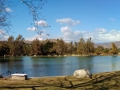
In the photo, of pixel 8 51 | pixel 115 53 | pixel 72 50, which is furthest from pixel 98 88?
pixel 115 53

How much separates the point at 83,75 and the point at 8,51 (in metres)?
97.1

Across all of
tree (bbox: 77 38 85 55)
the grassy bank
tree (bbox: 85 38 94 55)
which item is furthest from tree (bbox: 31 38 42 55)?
the grassy bank

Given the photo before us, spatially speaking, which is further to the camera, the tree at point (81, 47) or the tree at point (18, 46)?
the tree at point (81, 47)

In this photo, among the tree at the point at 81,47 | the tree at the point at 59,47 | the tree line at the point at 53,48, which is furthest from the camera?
the tree at the point at 81,47

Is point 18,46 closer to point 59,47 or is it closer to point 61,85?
point 59,47

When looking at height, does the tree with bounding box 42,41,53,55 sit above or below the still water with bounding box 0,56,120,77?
above

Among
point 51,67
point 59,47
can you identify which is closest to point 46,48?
point 59,47

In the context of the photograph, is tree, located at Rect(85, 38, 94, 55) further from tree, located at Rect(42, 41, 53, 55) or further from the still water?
the still water

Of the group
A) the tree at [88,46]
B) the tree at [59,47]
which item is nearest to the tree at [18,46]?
the tree at [59,47]

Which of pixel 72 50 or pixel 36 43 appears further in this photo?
pixel 72 50

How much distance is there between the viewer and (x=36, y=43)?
4557 inches

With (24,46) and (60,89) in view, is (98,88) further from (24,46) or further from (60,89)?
(24,46)

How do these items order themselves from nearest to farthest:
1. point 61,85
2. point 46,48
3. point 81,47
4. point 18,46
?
point 61,85 → point 18,46 → point 46,48 → point 81,47

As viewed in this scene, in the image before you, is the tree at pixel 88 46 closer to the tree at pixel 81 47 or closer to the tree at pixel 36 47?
the tree at pixel 81 47
